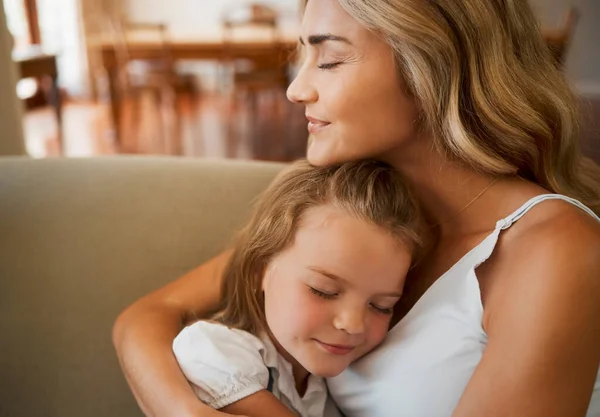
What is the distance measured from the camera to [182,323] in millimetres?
1104

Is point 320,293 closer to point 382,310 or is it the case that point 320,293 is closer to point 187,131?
point 382,310

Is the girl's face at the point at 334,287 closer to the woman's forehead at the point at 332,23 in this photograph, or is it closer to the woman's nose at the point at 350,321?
the woman's nose at the point at 350,321

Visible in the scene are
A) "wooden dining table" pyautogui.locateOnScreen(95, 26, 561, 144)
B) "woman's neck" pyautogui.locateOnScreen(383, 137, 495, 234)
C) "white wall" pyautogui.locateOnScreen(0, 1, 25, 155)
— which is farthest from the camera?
"wooden dining table" pyautogui.locateOnScreen(95, 26, 561, 144)

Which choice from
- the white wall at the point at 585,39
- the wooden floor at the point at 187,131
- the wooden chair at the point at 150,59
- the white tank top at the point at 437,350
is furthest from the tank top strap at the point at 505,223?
the white wall at the point at 585,39

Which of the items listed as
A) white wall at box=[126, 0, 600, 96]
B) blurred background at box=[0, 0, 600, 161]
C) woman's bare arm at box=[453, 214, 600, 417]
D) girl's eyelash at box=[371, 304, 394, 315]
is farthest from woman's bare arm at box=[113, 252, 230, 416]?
white wall at box=[126, 0, 600, 96]

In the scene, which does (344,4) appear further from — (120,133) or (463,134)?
(120,133)

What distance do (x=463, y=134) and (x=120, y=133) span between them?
172 inches

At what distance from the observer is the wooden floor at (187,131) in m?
4.61

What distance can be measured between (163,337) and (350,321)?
35 cm

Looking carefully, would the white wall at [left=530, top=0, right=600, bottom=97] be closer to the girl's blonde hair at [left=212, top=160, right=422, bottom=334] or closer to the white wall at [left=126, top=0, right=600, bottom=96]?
the white wall at [left=126, top=0, right=600, bottom=96]

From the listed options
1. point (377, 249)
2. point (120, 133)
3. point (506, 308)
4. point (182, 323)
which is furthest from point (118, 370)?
point (120, 133)

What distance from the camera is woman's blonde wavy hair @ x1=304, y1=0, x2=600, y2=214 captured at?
2.86 feet

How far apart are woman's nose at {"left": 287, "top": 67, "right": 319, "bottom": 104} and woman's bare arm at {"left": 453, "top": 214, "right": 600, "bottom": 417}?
423 millimetres

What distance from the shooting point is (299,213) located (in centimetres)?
95
